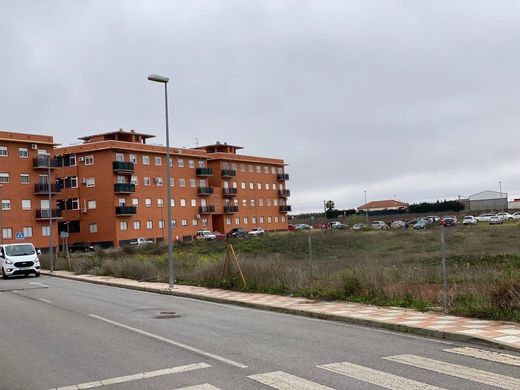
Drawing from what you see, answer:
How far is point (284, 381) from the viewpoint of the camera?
677 centimetres

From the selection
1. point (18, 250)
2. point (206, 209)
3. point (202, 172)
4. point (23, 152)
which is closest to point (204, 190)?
point (202, 172)

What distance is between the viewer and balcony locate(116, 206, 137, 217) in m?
80.3

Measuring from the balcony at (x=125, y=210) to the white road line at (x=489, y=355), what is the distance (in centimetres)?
7525

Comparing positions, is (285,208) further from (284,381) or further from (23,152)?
(284,381)

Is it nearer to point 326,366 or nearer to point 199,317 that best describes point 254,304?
Result: point 199,317

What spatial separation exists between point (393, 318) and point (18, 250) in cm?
2790

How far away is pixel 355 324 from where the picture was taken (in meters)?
11.6

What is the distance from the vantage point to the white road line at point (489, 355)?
766cm

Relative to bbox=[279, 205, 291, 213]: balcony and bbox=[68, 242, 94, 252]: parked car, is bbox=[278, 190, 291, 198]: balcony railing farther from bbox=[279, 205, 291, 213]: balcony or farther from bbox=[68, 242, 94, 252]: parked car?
bbox=[68, 242, 94, 252]: parked car

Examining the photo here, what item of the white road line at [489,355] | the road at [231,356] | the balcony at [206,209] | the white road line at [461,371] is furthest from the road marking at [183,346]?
the balcony at [206,209]

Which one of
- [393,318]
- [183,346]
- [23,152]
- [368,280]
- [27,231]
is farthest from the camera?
[23,152]

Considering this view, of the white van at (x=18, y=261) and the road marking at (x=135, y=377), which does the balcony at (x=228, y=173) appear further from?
the road marking at (x=135, y=377)

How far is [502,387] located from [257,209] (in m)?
104

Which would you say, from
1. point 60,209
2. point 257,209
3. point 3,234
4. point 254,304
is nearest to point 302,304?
point 254,304
